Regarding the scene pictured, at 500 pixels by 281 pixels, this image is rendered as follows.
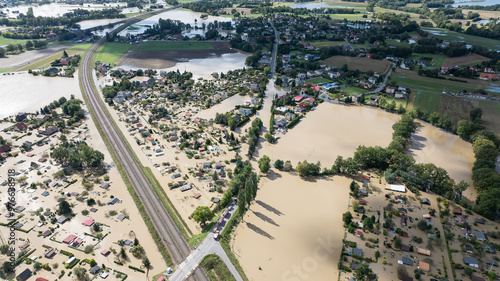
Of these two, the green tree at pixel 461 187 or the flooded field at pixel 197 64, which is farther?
the flooded field at pixel 197 64

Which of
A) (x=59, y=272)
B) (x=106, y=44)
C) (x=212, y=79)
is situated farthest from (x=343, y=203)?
(x=106, y=44)

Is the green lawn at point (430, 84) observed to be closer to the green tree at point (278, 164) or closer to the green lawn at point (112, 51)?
the green tree at point (278, 164)

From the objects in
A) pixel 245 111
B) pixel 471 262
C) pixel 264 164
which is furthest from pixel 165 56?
pixel 471 262

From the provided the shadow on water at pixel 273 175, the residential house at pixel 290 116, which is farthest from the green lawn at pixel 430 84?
the shadow on water at pixel 273 175

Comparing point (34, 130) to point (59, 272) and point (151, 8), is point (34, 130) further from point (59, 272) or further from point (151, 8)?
point (151, 8)

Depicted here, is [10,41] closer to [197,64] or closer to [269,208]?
[197,64]

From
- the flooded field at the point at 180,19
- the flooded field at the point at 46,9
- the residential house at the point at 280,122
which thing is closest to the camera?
the residential house at the point at 280,122
